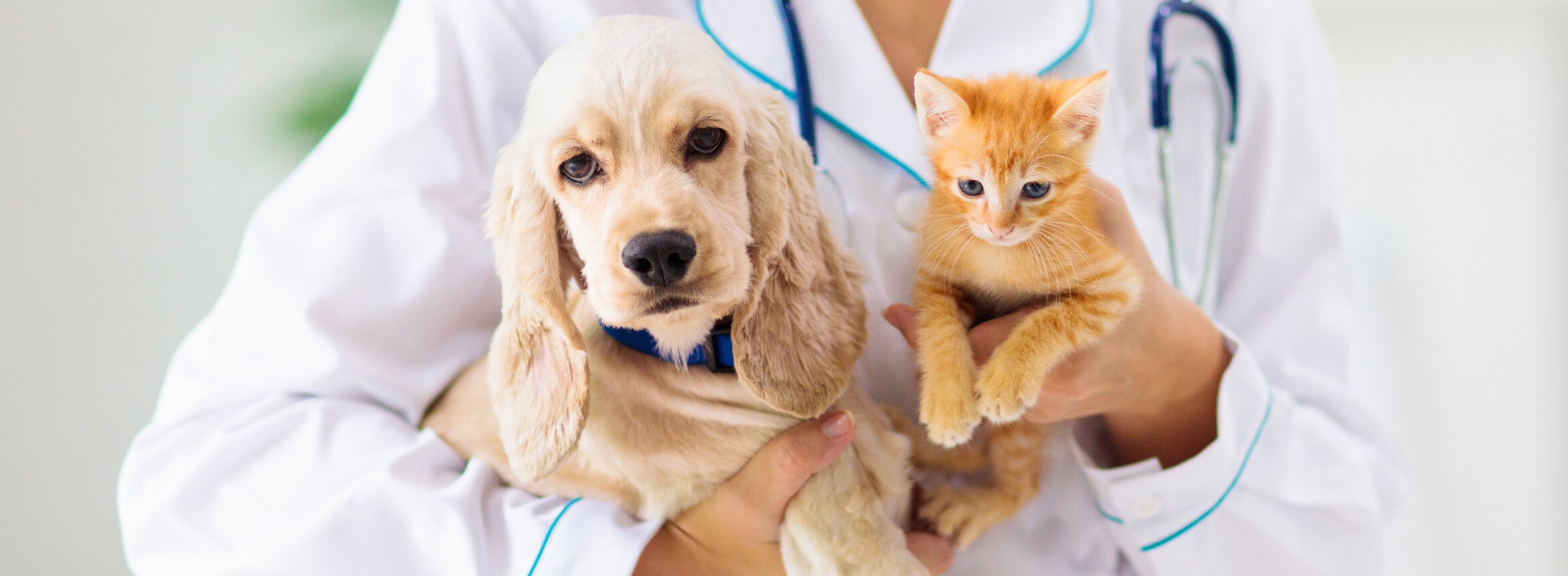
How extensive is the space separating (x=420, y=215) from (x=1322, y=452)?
5.37 feet

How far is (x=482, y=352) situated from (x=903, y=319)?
0.77 m

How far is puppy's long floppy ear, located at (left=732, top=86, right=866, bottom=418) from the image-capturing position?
3.28 ft

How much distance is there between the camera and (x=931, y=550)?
1.34m

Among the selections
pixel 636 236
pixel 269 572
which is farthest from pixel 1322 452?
pixel 269 572

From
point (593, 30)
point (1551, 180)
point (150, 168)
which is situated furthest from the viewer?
point (1551, 180)

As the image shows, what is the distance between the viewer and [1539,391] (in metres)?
2.86

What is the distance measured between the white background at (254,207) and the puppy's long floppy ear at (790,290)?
0.90 meters

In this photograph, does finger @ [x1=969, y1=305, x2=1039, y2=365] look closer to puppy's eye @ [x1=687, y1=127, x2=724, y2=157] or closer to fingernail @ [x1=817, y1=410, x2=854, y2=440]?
fingernail @ [x1=817, y1=410, x2=854, y2=440]

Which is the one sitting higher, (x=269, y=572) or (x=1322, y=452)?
(x=269, y=572)

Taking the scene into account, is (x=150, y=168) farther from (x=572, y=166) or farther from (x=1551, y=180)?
(x=1551, y=180)

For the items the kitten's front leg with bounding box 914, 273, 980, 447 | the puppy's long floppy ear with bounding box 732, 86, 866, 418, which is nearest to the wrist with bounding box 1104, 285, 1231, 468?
the kitten's front leg with bounding box 914, 273, 980, 447

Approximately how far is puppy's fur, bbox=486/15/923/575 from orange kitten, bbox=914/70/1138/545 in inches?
5.0

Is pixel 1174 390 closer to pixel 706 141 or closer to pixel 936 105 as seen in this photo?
pixel 936 105

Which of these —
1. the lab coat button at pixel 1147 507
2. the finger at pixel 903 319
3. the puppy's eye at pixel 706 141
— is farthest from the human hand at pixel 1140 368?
the puppy's eye at pixel 706 141
